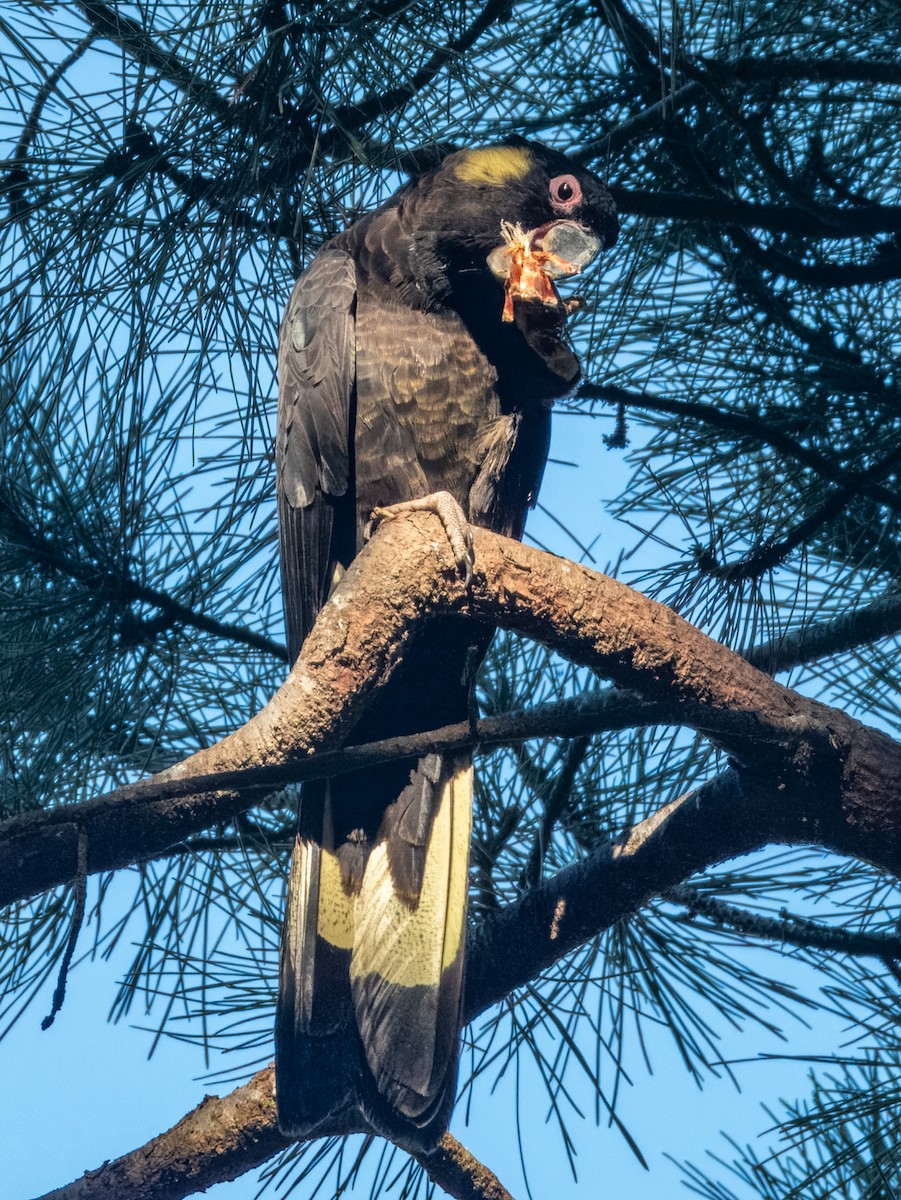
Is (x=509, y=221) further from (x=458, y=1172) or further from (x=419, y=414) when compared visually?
(x=458, y=1172)

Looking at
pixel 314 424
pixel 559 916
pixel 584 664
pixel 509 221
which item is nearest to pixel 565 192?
pixel 509 221

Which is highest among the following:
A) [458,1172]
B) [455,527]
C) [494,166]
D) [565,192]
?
[494,166]

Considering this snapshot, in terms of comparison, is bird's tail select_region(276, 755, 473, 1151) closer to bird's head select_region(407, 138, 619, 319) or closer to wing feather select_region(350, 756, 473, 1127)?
wing feather select_region(350, 756, 473, 1127)

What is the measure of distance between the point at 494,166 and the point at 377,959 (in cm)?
145

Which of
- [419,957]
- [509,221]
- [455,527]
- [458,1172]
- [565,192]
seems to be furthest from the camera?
[509,221]

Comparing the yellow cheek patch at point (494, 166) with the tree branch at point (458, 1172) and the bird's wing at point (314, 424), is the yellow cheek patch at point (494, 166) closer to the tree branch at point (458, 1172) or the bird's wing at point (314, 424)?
the bird's wing at point (314, 424)

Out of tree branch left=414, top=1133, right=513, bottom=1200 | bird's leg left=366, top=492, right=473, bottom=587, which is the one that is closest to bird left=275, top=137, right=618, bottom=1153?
bird's leg left=366, top=492, right=473, bottom=587

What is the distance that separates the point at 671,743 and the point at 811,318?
77 cm

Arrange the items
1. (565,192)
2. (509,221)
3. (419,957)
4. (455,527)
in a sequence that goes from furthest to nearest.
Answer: (509,221) → (565,192) → (419,957) → (455,527)

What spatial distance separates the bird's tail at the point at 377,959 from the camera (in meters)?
1.62

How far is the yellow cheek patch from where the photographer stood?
A: 2156 millimetres

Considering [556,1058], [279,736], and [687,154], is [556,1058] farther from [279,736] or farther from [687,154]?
[687,154]

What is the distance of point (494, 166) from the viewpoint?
217 cm

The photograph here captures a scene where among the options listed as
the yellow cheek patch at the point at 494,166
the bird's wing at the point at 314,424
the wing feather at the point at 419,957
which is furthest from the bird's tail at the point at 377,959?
the yellow cheek patch at the point at 494,166
